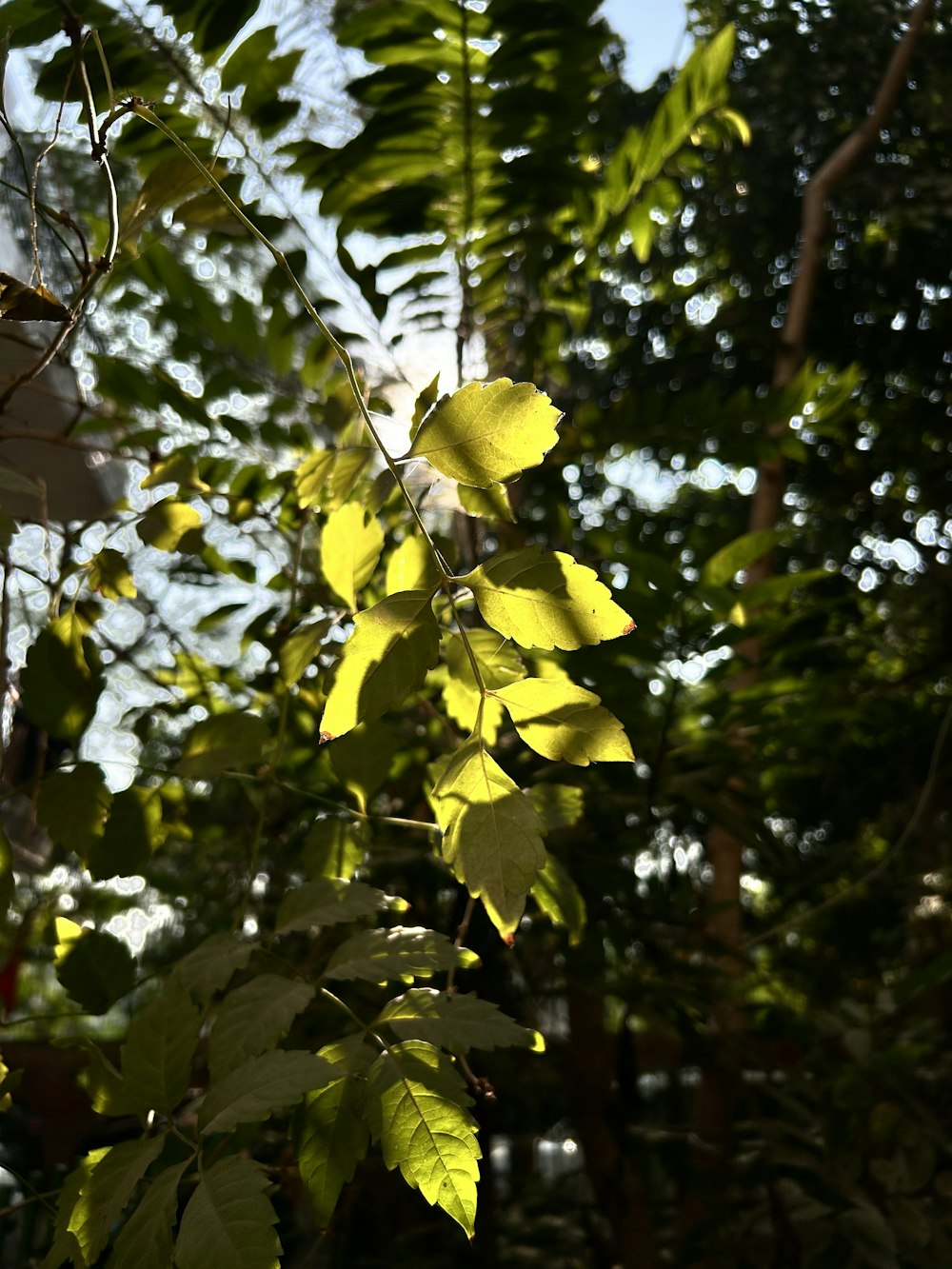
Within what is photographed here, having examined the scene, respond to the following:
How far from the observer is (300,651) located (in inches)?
20.7

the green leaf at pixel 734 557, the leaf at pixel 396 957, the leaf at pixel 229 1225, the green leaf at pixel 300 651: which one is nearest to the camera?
the leaf at pixel 229 1225

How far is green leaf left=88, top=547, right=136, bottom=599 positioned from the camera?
1.88ft

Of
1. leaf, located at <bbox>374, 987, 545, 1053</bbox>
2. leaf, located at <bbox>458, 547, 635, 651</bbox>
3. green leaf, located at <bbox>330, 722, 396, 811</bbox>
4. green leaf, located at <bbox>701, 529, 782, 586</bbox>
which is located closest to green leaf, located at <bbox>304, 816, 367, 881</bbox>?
green leaf, located at <bbox>330, 722, 396, 811</bbox>

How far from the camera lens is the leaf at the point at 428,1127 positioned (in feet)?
1.20

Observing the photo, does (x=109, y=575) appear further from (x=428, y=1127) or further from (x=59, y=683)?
(x=428, y=1127)

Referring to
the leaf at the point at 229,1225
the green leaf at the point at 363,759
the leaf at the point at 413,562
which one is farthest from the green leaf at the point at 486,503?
the leaf at the point at 229,1225

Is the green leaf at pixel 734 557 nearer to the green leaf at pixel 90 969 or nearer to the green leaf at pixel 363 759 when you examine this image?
the green leaf at pixel 363 759

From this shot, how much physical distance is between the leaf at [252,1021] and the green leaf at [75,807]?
0.12 m

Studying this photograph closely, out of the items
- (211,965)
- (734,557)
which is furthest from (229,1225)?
(734,557)

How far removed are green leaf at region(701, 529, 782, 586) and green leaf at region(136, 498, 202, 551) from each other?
0.38 meters

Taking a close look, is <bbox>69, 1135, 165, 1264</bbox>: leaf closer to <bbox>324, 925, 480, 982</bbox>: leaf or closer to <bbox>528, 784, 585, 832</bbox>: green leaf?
<bbox>324, 925, 480, 982</bbox>: leaf

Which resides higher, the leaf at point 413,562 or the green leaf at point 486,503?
the green leaf at point 486,503

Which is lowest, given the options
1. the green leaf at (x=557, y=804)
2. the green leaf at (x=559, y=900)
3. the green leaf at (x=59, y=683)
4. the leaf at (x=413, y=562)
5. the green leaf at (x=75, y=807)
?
the green leaf at (x=559, y=900)

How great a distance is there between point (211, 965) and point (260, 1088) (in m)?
0.10
